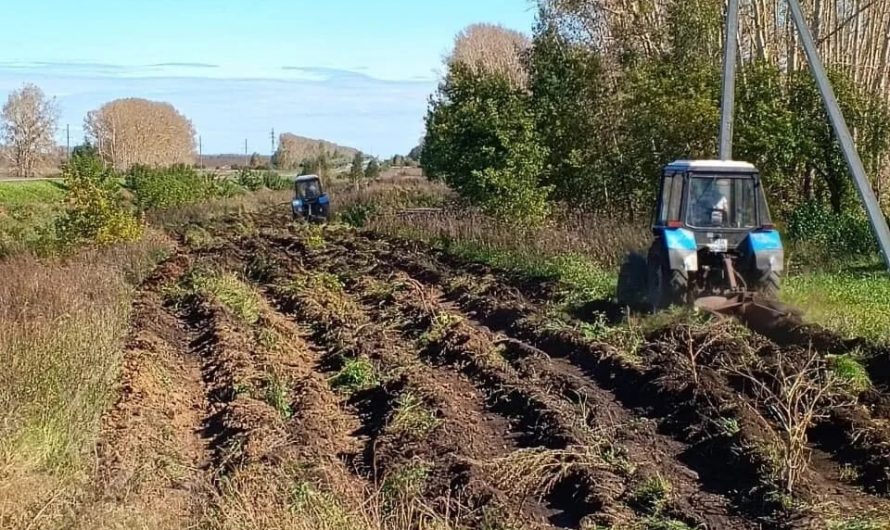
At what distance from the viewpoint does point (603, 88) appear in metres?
24.5

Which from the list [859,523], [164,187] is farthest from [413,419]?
[164,187]

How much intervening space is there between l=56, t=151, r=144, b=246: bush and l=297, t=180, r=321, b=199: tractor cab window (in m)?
16.5

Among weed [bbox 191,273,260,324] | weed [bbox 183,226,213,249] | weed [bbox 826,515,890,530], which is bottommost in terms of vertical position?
weed [bbox 183,226,213,249]

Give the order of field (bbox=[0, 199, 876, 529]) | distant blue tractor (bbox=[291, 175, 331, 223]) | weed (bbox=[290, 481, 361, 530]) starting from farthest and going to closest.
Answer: distant blue tractor (bbox=[291, 175, 331, 223])
field (bbox=[0, 199, 876, 529])
weed (bbox=[290, 481, 361, 530])

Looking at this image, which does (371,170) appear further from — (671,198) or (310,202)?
(671,198)

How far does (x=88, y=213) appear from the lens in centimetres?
2119

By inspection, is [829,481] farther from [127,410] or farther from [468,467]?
[127,410]

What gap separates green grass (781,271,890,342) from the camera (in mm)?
12188

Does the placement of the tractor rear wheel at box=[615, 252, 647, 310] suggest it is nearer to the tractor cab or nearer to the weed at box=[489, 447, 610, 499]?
the tractor cab

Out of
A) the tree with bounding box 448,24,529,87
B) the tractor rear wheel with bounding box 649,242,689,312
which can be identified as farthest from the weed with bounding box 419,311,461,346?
the tree with bounding box 448,24,529,87

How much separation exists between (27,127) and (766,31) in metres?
65.6

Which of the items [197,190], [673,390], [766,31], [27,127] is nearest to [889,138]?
[766,31]

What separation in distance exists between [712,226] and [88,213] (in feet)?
40.1

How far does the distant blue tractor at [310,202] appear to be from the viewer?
37.9 m
